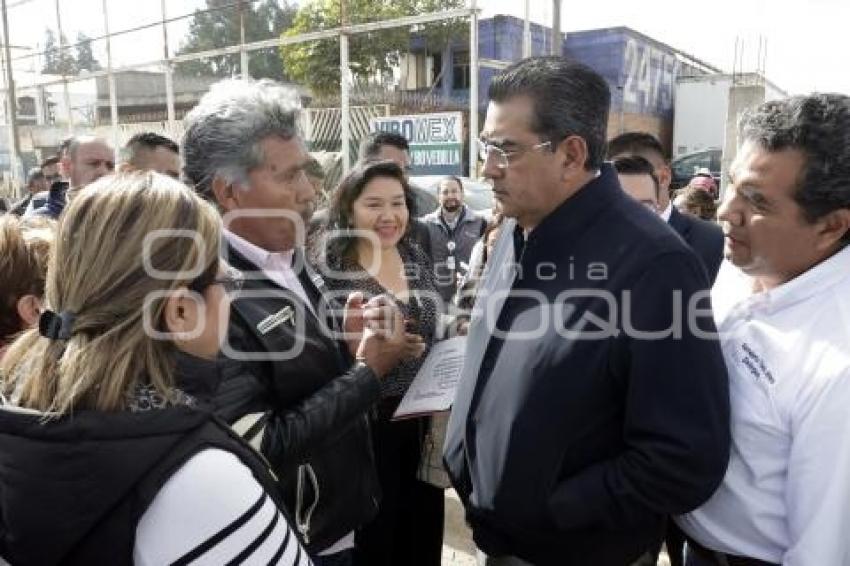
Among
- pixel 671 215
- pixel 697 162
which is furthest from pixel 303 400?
pixel 697 162

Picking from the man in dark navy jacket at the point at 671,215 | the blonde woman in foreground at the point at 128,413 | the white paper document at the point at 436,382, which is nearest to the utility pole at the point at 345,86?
the man in dark navy jacket at the point at 671,215

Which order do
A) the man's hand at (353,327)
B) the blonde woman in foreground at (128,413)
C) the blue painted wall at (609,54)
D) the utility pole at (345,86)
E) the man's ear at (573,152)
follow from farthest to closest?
the blue painted wall at (609,54)
the utility pole at (345,86)
the man's hand at (353,327)
the man's ear at (573,152)
the blonde woman in foreground at (128,413)

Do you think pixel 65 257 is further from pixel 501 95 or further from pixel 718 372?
pixel 718 372

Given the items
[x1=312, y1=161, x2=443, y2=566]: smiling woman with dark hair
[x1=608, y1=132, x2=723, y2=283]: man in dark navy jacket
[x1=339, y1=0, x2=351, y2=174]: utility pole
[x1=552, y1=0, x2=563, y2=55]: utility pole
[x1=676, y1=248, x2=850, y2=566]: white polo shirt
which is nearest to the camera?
[x1=676, y1=248, x2=850, y2=566]: white polo shirt

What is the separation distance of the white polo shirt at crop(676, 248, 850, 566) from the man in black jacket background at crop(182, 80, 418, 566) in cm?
86

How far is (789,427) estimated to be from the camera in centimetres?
133

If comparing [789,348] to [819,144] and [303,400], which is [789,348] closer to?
[819,144]

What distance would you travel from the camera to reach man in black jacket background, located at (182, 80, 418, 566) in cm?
153

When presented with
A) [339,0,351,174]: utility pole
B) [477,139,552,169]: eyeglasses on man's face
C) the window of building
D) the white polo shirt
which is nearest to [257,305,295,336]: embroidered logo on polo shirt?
[477,139,552,169]: eyeglasses on man's face

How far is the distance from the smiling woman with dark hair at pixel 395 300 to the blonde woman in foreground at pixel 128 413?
4.54ft

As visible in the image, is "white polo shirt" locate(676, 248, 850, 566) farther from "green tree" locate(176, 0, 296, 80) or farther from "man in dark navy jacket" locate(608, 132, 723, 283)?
"green tree" locate(176, 0, 296, 80)

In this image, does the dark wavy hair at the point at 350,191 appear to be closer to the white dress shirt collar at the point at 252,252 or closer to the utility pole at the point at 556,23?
the white dress shirt collar at the point at 252,252

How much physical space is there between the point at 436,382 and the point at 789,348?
1.22 metres

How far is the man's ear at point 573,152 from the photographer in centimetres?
166
